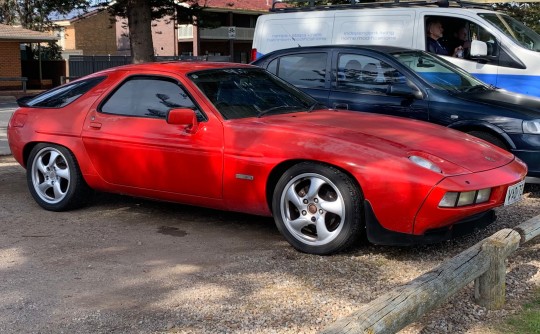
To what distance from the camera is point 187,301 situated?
3.93 metres

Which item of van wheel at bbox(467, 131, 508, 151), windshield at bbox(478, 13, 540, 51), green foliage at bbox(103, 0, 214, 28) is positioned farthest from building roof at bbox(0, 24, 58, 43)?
van wheel at bbox(467, 131, 508, 151)

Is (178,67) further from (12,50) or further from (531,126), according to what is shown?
(12,50)

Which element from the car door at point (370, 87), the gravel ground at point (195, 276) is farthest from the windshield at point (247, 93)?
the car door at point (370, 87)

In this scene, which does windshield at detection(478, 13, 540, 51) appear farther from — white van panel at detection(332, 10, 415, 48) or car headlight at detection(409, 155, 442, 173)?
car headlight at detection(409, 155, 442, 173)

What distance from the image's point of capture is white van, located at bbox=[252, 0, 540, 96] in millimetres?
8734

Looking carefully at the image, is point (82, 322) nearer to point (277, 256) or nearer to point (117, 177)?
point (277, 256)

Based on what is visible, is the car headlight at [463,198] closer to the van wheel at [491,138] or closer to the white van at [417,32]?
the van wheel at [491,138]

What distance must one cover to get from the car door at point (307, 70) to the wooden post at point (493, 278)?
4.03 m

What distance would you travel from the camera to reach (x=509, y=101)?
6980 millimetres

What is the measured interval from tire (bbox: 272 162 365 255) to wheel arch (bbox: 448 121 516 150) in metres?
2.60

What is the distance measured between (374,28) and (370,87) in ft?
9.42

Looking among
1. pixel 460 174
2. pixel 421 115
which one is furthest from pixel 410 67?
pixel 460 174

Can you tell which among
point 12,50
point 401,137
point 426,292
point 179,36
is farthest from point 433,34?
point 179,36

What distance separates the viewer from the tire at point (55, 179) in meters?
5.98
